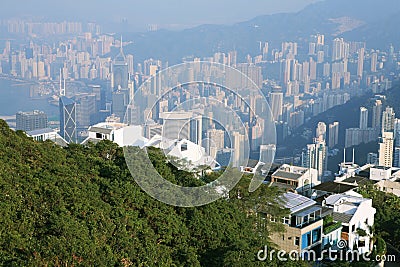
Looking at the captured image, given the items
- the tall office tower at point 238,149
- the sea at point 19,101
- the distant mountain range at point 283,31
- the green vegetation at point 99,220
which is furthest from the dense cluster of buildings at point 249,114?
the distant mountain range at point 283,31

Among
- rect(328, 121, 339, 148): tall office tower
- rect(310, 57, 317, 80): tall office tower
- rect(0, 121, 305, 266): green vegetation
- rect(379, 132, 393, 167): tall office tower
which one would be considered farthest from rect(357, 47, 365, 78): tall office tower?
rect(0, 121, 305, 266): green vegetation

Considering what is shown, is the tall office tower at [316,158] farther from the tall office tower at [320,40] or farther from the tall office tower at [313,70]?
the tall office tower at [320,40]

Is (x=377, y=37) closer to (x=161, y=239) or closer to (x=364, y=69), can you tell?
(x=364, y=69)

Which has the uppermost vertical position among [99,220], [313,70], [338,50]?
[99,220]

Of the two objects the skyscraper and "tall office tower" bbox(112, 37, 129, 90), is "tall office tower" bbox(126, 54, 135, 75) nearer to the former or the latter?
"tall office tower" bbox(112, 37, 129, 90)

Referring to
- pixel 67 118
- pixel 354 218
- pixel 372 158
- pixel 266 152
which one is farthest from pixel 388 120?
pixel 266 152

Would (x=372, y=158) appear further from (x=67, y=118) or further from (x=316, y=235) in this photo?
(x=316, y=235)
